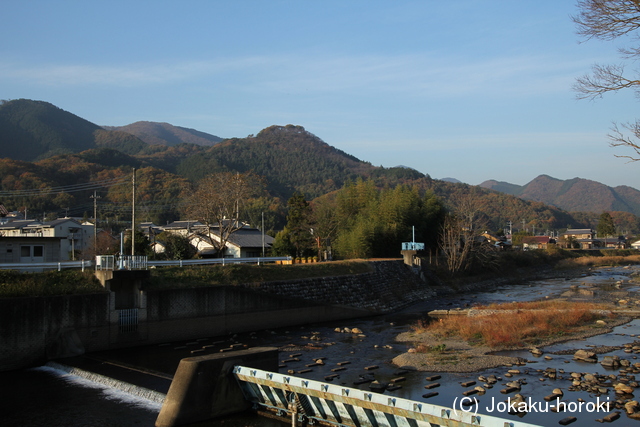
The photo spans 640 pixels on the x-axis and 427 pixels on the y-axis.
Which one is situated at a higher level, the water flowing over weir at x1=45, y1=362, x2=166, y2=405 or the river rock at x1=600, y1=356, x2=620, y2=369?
the river rock at x1=600, y1=356, x2=620, y2=369

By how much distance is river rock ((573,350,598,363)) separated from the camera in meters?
17.3

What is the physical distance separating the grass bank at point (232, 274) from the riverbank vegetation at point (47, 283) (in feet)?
8.78

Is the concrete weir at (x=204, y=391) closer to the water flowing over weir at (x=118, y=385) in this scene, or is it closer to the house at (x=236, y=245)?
the water flowing over weir at (x=118, y=385)

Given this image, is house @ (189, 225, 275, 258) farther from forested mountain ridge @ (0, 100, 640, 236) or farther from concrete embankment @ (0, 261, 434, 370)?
concrete embankment @ (0, 261, 434, 370)

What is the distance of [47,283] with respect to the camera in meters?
22.0

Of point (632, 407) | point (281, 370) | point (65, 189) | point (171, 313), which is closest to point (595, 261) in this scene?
point (171, 313)

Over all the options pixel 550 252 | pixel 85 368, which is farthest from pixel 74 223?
pixel 550 252

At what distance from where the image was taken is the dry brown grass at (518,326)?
827 inches

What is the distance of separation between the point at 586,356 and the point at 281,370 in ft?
34.4

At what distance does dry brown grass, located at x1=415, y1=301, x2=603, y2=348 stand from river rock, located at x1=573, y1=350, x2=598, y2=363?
266 cm

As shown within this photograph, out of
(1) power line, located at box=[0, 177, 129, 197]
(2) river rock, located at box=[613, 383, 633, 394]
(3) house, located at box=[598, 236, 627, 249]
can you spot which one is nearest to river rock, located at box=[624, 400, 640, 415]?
(2) river rock, located at box=[613, 383, 633, 394]

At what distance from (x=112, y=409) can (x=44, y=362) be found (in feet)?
24.9

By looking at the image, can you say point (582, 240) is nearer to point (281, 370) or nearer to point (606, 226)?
point (606, 226)

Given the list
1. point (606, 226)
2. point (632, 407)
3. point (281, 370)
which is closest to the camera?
point (632, 407)
